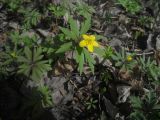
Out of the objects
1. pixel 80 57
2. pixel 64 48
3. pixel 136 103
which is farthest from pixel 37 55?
pixel 136 103

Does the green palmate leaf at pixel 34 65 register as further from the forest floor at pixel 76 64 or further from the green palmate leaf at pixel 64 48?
the green palmate leaf at pixel 64 48

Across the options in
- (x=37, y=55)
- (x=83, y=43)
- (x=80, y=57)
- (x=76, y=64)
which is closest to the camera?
(x=83, y=43)

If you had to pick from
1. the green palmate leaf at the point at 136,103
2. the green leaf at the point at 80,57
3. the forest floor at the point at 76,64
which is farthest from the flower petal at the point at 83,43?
the green palmate leaf at the point at 136,103

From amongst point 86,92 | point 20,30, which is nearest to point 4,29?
point 20,30

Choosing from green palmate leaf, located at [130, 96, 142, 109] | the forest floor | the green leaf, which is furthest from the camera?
the forest floor

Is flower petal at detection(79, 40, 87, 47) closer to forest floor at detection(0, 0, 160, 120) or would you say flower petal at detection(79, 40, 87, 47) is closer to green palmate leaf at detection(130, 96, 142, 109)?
forest floor at detection(0, 0, 160, 120)

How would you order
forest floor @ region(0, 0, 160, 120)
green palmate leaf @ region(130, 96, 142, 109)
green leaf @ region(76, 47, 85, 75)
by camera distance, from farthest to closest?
forest floor @ region(0, 0, 160, 120), green leaf @ region(76, 47, 85, 75), green palmate leaf @ region(130, 96, 142, 109)

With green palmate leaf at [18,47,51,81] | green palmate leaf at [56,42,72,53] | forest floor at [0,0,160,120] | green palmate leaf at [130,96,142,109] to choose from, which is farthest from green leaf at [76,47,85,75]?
green palmate leaf at [130,96,142,109]

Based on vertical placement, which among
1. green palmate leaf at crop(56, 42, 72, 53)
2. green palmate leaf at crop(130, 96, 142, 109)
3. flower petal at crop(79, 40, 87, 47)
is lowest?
green palmate leaf at crop(130, 96, 142, 109)

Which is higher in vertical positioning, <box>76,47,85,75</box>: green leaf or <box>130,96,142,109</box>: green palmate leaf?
<box>76,47,85,75</box>: green leaf

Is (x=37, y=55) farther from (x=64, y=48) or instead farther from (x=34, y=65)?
(x=64, y=48)

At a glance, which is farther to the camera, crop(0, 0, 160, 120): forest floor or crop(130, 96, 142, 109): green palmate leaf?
crop(0, 0, 160, 120): forest floor

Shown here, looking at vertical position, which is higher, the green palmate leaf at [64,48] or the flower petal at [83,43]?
the flower petal at [83,43]

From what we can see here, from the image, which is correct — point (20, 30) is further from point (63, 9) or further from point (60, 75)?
point (60, 75)
